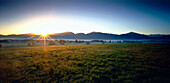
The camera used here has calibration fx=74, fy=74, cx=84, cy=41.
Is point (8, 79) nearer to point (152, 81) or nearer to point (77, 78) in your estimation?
point (77, 78)

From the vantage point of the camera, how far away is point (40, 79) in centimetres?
442

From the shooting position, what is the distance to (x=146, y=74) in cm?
434

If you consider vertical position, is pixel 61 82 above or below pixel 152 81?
below

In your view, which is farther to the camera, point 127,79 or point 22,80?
point 22,80

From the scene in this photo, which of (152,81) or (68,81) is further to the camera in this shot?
(68,81)

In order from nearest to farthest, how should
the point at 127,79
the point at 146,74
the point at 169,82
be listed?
the point at 169,82, the point at 127,79, the point at 146,74

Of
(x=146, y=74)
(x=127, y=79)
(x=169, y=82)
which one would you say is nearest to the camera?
(x=169, y=82)

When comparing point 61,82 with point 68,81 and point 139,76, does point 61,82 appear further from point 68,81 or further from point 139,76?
point 139,76

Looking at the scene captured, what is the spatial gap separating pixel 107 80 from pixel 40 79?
392 centimetres

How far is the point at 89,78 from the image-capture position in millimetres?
4266

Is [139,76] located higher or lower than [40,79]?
higher

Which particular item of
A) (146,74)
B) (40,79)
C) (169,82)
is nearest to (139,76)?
(146,74)

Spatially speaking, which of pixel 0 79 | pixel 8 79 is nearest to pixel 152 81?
pixel 8 79

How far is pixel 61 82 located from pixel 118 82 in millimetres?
3038
